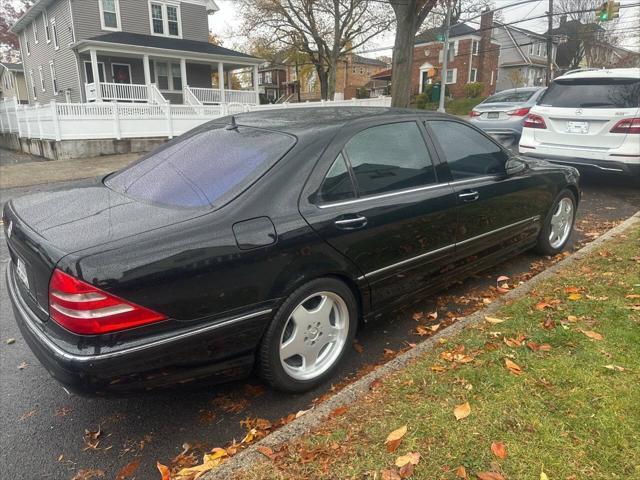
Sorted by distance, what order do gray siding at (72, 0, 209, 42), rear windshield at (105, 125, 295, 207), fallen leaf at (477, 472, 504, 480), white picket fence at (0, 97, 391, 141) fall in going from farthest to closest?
gray siding at (72, 0, 209, 42) < white picket fence at (0, 97, 391, 141) < rear windshield at (105, 125, 295, 207) < fallen leaf at (477, 472, 504, 480)

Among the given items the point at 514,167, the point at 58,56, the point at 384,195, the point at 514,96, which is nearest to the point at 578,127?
the point at 514,167

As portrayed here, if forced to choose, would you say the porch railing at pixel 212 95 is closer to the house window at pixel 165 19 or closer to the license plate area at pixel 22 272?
the house window at pixel 165 19

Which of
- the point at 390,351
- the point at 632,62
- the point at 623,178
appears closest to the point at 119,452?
the point at 390,351

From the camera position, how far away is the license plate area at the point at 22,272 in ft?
7.91

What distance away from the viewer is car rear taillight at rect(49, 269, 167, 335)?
1.97 meters

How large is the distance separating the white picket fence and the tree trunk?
8.69 ft

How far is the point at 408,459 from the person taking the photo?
1.99 meters

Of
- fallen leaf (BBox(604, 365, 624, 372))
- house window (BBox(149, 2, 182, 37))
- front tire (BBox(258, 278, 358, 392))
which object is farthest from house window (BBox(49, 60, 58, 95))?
fallen leaf (BBox(604, 365, 624, 372))

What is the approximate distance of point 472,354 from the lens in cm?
281

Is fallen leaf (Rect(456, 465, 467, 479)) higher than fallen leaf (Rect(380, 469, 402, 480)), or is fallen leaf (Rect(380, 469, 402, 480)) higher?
fallen leaf (Rect(456, 465, 467, 479))

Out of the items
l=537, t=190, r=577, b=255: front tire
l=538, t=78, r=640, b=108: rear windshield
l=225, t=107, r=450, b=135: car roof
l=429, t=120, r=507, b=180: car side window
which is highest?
l=538, t=78, r=640, b=108: rear windshield


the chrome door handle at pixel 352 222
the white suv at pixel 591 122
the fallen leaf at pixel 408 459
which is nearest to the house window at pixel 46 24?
the white suv at pixel 591 122

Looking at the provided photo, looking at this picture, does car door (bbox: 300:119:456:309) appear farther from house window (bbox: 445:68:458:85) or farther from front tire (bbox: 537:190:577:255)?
house window (bbox: 445:68:458:85)

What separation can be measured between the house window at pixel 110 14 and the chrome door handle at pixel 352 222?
24.0 m
